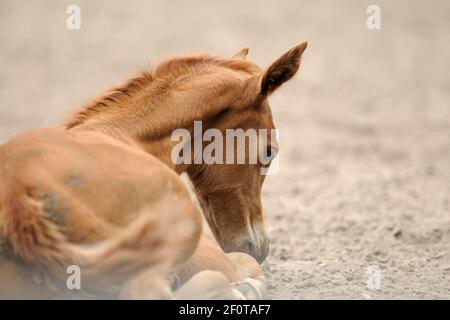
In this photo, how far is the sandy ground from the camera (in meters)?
7.03

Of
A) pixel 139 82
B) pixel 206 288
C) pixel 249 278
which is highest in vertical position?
pixel 139 82

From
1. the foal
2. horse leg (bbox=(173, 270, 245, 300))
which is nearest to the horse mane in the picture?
the foal

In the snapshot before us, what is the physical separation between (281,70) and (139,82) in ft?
2.98

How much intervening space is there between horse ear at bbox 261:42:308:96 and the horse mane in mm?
270

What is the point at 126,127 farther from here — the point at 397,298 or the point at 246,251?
the point at 397,298

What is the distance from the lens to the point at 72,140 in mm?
4574

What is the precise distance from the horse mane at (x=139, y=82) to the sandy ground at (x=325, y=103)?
26 cm

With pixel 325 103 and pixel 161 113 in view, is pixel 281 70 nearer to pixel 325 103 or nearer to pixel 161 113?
pixel 161 113

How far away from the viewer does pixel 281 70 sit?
5430 millimetres

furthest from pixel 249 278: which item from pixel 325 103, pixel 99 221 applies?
pixel 325 103

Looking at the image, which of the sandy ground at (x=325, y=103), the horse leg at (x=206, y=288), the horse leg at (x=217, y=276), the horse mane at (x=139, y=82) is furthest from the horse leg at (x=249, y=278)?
the horse mane at (x=139, y=82)

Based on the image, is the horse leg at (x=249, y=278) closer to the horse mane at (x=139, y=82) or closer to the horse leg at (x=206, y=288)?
the horse leg at (x=206, y=288)

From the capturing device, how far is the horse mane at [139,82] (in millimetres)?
5324

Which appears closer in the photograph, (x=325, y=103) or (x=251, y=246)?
(x=251, y=246)
